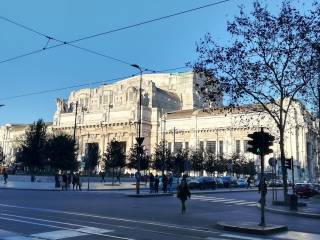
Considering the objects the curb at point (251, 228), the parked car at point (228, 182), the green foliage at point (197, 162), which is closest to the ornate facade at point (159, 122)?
the green foliage at point (197, 162)

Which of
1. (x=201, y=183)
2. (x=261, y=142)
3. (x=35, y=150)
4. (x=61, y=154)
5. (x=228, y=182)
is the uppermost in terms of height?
(x=35, y=150)

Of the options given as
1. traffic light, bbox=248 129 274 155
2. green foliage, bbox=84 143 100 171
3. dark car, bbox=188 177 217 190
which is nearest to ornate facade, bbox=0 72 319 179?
green foliage, bbox=84 143 100 171

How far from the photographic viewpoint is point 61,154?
6125 cm

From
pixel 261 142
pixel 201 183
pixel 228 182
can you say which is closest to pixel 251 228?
pixel 261 142

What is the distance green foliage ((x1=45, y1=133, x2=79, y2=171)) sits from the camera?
2403 inches

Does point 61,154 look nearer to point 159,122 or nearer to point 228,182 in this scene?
point 228,182

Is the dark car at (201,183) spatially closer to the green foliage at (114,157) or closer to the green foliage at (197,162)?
the green foliage at (114,157)

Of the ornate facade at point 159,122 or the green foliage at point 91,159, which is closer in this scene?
the green foliage at point 91,159

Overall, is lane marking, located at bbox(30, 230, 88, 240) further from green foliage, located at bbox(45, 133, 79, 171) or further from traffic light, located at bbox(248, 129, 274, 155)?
green foliage, located at bbox(45, 133, 79, 171)

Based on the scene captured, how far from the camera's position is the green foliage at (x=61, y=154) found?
61047 millimetres

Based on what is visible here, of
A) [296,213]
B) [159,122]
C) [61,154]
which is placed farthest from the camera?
[159,122]

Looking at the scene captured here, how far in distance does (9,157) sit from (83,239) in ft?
452

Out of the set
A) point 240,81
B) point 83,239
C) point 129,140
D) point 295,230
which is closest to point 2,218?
point 83,239

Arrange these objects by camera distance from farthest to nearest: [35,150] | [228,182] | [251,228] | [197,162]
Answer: [197,162], [35,150], [228,182], [251,228]
